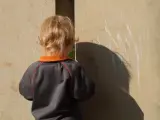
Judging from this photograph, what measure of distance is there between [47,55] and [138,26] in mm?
553

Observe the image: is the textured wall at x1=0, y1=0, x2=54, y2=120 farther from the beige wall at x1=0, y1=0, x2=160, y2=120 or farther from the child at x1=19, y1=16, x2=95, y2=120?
the child at x1=19, y1=16, x2=95, y2=120

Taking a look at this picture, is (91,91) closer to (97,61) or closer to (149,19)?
(97,61)

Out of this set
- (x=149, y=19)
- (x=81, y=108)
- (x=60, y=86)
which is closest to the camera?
(x=60, y=86)

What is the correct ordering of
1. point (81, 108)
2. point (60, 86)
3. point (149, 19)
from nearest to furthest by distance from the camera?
point (60, 86) < point (149, 19) < point (81, 108)

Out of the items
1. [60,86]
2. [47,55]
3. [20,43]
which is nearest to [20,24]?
[20,43]

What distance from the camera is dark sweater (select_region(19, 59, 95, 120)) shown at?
2156 millimetres

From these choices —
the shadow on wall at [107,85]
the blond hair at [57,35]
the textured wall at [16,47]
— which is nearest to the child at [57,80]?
the blond hair at [57,35]

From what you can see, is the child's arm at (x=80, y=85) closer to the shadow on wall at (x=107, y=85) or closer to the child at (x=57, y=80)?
the child at (x=57, y=80)

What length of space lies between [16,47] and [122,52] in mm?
676

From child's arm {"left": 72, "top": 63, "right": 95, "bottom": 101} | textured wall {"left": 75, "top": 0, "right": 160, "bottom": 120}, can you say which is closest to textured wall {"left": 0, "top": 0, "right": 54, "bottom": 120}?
textured wall {"left": 75, "top": 0, "right": 160, "bottom": 120}

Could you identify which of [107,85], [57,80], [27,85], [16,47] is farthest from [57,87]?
[16,47]

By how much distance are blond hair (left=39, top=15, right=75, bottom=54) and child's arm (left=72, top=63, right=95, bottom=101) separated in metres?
0.15

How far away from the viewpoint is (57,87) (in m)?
2.17

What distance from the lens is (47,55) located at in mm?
2227
